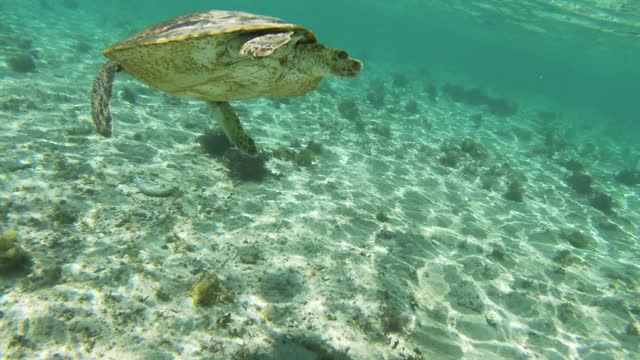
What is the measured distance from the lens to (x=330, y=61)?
3.59m

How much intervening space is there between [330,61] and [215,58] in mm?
1408

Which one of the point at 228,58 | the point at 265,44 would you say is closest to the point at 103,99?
the point at 228,58

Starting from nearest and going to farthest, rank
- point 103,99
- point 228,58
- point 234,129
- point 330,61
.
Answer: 1. point 330,61
2. point 228,58
3. point 103,99
4. point 234,129

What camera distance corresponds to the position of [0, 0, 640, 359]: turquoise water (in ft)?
14.7

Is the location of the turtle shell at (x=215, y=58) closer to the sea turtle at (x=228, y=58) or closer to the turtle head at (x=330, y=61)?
the sea turtle at (x=228, y=58)

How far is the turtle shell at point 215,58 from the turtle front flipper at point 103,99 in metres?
0.59

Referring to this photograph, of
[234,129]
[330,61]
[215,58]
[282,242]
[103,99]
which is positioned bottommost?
[282,242]

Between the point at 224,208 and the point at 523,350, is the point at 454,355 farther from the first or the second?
the point at 224,208

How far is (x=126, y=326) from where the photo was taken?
4.24 m

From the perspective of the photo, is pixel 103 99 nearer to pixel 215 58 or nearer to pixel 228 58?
pixel 215 58

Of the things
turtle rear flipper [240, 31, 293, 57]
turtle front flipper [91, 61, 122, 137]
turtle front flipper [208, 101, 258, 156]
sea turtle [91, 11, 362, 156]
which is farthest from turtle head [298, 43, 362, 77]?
turtle front flipper [91, 61, 122, 137]

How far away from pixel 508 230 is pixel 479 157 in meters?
6.32

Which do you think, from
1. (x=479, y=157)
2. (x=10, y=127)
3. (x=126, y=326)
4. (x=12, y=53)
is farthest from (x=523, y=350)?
(x=12, y=53)

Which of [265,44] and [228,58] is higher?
[265,44]
